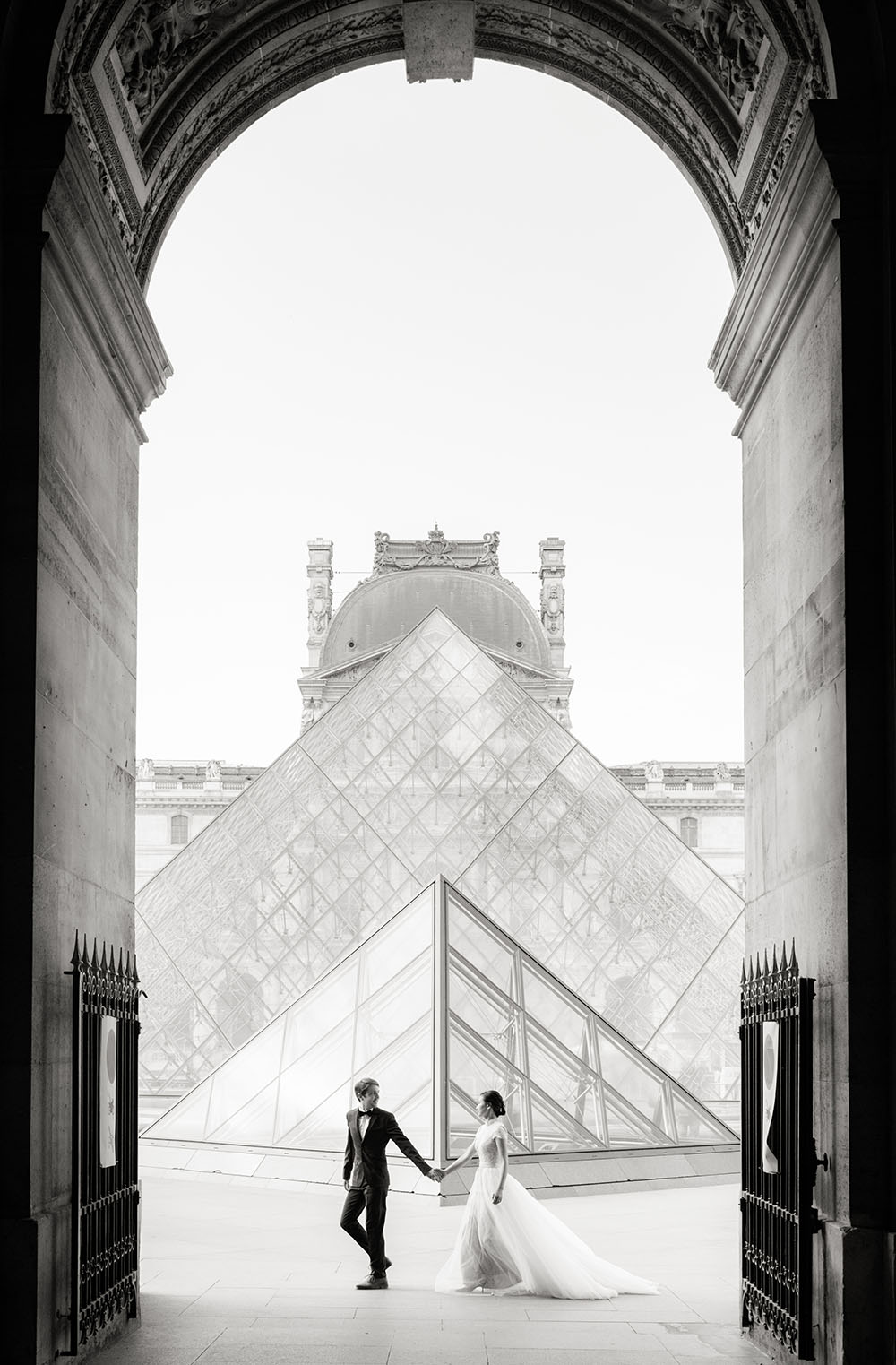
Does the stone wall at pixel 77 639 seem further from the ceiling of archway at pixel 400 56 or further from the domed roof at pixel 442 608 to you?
the domed roof at pixel 442 608

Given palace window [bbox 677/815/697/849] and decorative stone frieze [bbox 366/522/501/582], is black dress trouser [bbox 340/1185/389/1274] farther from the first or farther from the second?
decorative stone frieze [bbox 366/522/501/582]

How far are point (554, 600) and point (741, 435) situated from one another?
7233 centimetres

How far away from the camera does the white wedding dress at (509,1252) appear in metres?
10.5

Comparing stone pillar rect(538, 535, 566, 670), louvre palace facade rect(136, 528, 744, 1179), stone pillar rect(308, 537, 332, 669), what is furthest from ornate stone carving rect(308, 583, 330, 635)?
louvre palace facade rect(136, 528, 744, 1179)

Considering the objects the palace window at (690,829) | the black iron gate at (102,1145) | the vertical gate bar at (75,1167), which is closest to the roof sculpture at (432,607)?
the palace window at (690,829)

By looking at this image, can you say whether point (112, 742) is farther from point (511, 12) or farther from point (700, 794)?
point (700, 794)

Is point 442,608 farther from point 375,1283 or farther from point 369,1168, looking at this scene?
point 375,1283

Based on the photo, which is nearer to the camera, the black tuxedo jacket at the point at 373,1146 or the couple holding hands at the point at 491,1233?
the couple holding hands at the point at 491,1233

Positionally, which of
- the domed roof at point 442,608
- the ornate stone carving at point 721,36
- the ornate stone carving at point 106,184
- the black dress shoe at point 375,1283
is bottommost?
the black dress shoe at point 375,1283

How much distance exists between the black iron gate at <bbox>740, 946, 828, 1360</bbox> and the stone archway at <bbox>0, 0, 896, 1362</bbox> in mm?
110

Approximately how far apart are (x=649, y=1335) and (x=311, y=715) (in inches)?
2580

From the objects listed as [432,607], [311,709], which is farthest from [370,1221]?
[432,607]

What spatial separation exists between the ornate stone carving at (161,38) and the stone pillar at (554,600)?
2808 inches

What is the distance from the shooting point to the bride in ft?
34.6
